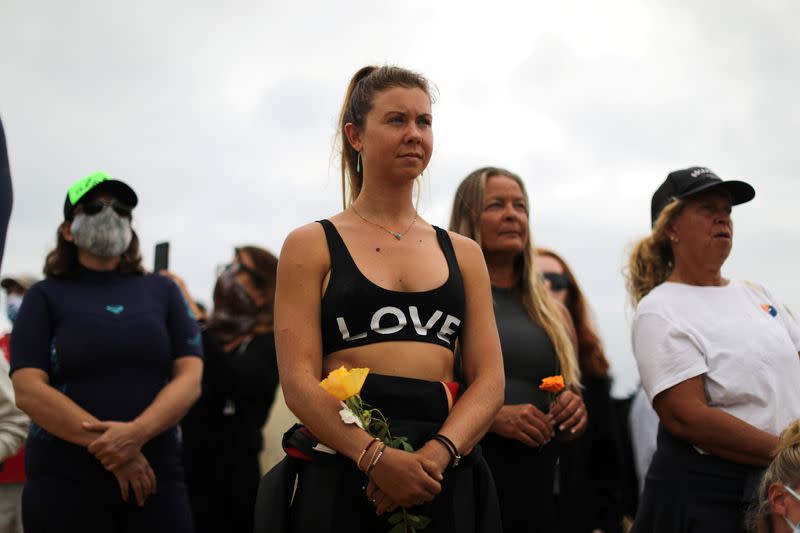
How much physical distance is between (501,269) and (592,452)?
1.50 m

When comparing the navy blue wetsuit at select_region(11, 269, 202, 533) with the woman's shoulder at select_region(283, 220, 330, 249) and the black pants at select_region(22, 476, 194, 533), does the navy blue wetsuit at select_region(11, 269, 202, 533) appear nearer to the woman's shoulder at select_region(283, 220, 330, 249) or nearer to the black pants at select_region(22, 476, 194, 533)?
the black pants at select_region(22, 476, 194, 533)

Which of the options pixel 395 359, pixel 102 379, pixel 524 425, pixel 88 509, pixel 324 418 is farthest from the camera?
pixel 102 379

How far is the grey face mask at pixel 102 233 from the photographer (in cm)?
500

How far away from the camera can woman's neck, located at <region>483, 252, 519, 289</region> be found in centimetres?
503

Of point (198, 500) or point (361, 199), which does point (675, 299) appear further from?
point (198, 500)

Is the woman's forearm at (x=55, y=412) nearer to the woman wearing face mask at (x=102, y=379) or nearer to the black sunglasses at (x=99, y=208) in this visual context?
the woman wearing face mask at (x=102, y=379)

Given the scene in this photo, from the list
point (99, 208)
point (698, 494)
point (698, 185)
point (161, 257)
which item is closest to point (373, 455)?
point (698, 494)

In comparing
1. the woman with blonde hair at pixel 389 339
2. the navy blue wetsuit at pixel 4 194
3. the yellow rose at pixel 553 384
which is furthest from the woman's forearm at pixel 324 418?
the yellow rose at pixel 553 384

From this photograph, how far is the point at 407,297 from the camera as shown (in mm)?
3160

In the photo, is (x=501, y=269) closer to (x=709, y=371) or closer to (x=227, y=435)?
(x=709, y=371)

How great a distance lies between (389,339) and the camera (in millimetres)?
3121

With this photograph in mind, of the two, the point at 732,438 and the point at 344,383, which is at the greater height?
the point at 344,383

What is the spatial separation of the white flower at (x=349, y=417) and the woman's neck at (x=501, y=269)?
2.22 m

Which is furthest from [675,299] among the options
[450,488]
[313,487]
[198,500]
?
[198,500]
